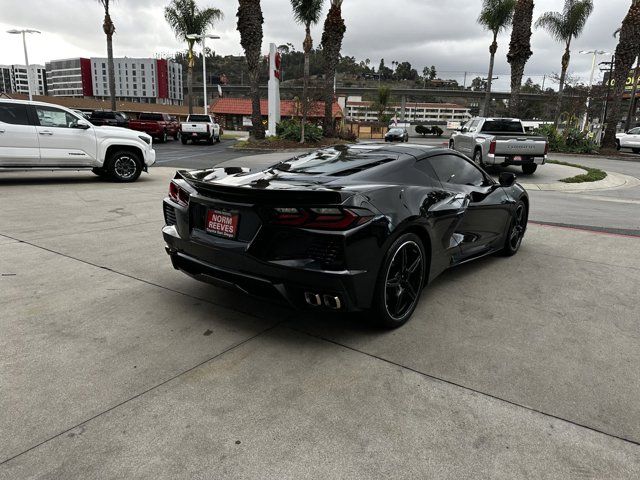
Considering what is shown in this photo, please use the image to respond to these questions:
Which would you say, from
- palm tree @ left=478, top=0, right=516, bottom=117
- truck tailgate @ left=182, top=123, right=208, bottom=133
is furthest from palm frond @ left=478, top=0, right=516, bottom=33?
truck tailgate @ left=182, top=123, right=208, bottom=133

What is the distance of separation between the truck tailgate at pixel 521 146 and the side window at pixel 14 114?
12.3m

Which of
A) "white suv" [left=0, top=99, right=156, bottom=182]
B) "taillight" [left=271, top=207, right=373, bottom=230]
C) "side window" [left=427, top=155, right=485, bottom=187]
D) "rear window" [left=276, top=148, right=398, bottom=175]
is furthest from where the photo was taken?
"white suv" [left=0, top=99, right=156, bottom=182]

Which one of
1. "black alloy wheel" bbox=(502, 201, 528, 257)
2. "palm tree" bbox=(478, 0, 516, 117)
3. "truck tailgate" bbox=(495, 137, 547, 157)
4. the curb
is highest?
"palm tree" bbox=(478, 0, 516, 117)

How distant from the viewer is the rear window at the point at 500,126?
16.1m

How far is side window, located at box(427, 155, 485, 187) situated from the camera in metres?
4.54

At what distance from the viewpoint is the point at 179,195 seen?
3936 millimetres

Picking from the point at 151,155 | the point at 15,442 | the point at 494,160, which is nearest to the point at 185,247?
the point at 15,442

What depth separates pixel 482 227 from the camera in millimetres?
5004

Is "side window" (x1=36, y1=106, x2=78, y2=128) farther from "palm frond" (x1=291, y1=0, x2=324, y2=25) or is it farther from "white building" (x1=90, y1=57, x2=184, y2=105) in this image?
"white building" (x1=90, y1=57, x2=184, y2=105)

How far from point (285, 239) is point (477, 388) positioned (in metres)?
1.52

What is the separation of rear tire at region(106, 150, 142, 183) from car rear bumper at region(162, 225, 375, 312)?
8.95 m

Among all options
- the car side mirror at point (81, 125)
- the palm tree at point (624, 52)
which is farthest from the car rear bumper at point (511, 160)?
the palm tree at point (624, 52)

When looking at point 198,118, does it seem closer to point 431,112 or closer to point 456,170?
point 456,170

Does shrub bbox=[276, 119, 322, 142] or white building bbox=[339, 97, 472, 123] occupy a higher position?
white building bbox=[339, 97, 472, 123]
